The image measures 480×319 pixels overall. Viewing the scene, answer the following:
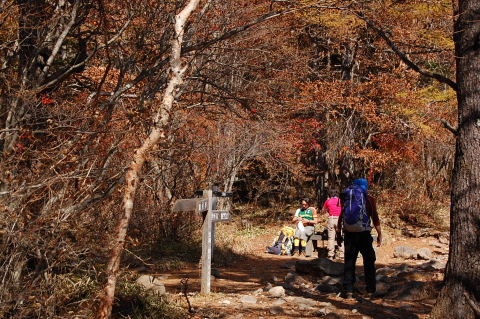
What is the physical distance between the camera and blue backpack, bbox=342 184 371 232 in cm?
711

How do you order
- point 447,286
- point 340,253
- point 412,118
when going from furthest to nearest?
point 412,118 → point 340,253 → point 447,286

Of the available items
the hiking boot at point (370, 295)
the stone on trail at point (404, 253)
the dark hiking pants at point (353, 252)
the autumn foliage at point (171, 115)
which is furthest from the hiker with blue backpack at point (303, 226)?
the dark hiking pants at point (353, 252)

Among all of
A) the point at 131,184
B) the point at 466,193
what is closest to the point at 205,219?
the point at 131,184

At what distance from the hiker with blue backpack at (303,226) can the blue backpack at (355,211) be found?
526cm

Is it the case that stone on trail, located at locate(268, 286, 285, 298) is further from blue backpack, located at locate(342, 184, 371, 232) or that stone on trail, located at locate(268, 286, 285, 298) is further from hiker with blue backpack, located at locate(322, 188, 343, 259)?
hiker with blue backpack, located at locate(322, 188, 343, 259)

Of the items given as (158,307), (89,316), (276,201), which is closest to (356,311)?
(158,307)

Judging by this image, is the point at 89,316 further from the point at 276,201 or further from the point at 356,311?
the point at 276,201

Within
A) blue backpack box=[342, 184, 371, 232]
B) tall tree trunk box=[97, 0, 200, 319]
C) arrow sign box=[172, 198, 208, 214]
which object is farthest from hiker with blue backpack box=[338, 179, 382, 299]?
tall tree trunk box=[97, 0, 200, 319]

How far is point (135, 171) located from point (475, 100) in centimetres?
356

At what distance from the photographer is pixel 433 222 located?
16.7 metres

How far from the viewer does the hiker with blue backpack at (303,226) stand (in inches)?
492

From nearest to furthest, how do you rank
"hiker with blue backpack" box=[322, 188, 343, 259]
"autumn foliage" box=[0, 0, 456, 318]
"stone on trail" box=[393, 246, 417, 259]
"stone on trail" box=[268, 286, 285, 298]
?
"autumn foliage" box=[0, 0, 456, 318] < "stone on trail" box=[268, 286, 285, 298] < "hiker with blue backpack" box=[322, 188, 343, 259] < "stone on trail" box=[393, 246, 417, 259]

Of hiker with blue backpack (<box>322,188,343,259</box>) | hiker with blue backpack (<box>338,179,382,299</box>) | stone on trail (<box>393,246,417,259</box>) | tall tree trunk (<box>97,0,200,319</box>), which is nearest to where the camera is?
tall tree trunk (<box>97,0,200,319</box>)

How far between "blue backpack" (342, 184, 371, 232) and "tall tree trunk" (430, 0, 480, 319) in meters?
1.90
